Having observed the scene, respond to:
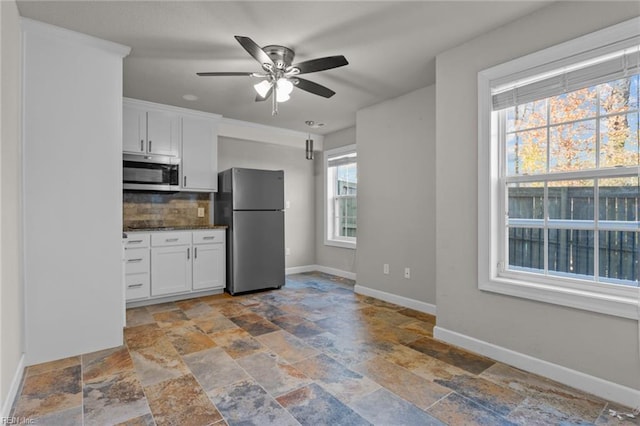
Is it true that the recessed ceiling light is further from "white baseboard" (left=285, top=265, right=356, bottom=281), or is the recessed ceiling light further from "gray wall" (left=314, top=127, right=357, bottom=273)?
"white baseboard" (left=285, top=265, right=356, bottom=281)

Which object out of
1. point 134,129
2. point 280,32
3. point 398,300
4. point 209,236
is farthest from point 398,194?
point 134,129

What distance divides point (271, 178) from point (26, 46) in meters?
2.78

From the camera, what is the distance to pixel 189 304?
12.7 feet

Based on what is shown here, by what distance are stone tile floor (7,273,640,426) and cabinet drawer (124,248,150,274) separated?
2.21 ft

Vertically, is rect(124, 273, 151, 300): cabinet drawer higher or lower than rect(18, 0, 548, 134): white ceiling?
lower

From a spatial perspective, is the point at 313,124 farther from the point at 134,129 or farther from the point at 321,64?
the point at 321,64

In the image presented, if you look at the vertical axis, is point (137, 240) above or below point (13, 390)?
above

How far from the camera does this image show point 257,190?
14.7 feet

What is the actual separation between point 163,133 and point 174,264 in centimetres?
162

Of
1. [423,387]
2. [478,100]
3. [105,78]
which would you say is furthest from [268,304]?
[478,100]

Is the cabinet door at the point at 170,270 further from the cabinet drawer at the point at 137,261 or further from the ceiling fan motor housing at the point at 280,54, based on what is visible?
the ceiling fan motor housing at the point at 280,54

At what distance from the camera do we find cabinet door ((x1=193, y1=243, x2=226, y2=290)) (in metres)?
4.15

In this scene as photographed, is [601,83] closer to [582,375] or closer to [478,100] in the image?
[478,100]

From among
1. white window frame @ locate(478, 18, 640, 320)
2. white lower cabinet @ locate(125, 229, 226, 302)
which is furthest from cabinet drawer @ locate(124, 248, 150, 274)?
white window frame @ locate(478, 18, 640, 320)
